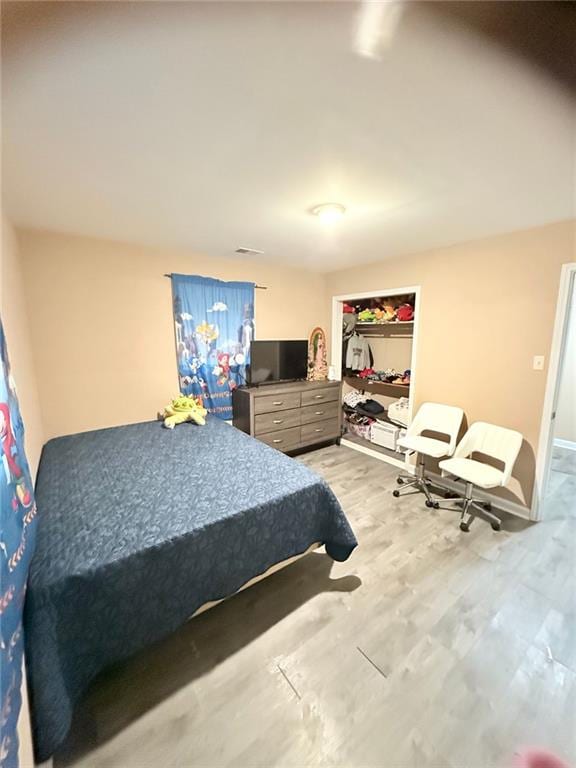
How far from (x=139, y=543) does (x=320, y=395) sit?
2811mm

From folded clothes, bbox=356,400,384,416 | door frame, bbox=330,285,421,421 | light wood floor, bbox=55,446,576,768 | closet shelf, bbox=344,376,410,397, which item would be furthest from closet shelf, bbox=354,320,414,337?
light wood floor, bbox=55,446,576,768

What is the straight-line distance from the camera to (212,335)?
3.35m

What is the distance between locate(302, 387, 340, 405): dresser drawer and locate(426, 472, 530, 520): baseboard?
143 centimetres

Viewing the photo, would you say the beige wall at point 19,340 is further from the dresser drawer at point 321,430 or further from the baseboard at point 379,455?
the baseboard at point 379,455

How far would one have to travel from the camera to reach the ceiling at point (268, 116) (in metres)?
0.78

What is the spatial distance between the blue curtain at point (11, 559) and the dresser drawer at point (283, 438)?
7.55 ft

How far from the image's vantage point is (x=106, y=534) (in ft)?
4.32

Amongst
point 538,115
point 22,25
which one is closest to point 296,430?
point 538,115

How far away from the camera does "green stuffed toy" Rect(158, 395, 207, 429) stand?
2943 mm

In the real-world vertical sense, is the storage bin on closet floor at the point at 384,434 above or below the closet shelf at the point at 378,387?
below

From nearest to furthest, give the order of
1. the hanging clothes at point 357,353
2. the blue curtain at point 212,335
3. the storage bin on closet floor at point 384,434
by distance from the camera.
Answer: the blue curtain at point 212,335 < the storage bin on closet floor at point 384,434 < the hanging clothes at point 357,353

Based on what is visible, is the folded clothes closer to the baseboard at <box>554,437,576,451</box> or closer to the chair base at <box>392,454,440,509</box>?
the chair base at <box>392,454,440,509</box>

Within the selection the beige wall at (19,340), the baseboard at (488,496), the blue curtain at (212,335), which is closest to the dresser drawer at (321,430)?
the blue curtain at (212,335)

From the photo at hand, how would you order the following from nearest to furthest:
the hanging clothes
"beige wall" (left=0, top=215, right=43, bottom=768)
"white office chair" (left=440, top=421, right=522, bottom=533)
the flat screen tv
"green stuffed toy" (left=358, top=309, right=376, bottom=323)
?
"beige wall" (left=0, top=215, right=43, bottom=768) → "white office chair" (left=440, top=421, right=522, bottom=533) → the flat screen tv → "green stuffed toy" (left=358, top=309, right=376, bottom=323) → the hanging clothes
